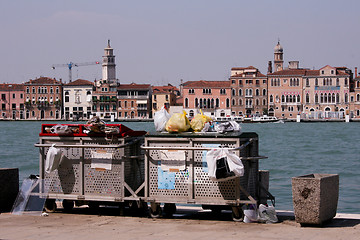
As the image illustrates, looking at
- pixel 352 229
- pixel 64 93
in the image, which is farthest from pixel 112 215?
pixel 64 93

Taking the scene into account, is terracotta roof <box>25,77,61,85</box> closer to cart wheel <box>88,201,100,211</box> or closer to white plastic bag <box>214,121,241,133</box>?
cart wheel <box>88,201,100,211</box>

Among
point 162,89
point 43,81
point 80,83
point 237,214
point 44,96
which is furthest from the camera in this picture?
point 43,81

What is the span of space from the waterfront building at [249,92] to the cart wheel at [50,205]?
86757 millimetres

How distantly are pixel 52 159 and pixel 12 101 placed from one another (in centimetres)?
9971

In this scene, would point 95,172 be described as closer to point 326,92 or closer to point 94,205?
point 94,205

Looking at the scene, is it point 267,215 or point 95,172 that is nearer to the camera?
point 267,215

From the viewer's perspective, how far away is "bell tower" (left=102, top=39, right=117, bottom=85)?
108 meters

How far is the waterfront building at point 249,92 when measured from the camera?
93.6 meters

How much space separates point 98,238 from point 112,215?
147 cm

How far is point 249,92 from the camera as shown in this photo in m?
94.2

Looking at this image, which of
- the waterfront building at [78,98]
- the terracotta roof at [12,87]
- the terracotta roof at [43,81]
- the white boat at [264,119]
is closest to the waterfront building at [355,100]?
the white boat at [264,119]

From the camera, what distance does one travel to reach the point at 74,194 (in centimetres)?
756

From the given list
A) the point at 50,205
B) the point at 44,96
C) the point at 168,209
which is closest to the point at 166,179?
the point at 168,209

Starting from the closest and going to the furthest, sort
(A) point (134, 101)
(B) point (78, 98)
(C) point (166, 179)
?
(C) point (166, 179) → (A) point (134, 101) → (B) point (78, 98)
